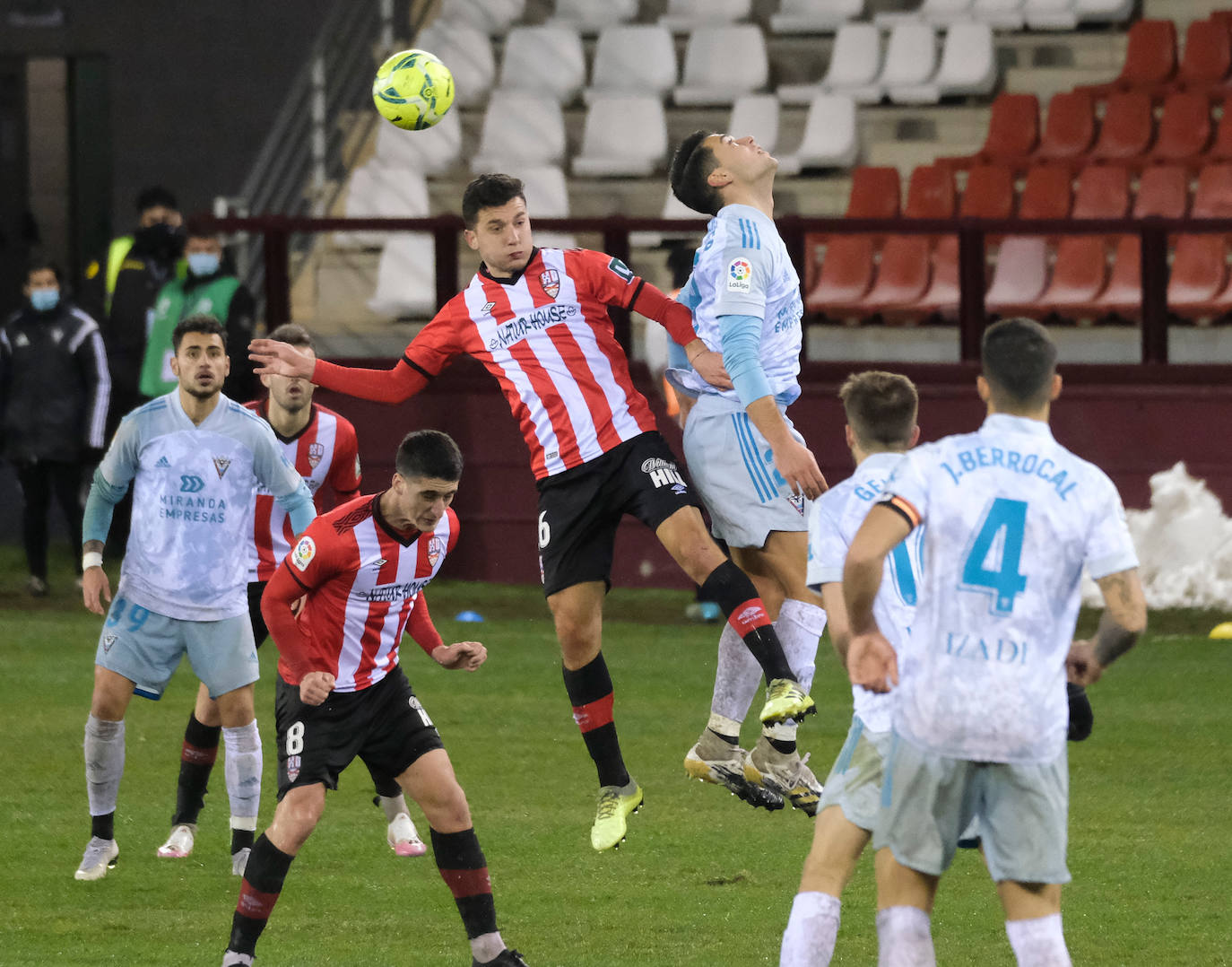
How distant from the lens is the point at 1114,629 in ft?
14.3

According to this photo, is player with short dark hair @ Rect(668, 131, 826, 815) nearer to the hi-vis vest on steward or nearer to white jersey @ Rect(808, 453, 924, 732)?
white jersey @ Rect(808, 453, 924, 732)

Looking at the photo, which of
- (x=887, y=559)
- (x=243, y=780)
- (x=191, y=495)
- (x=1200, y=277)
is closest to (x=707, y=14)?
(x=1200, y=277)

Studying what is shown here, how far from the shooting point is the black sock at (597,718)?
6.52 meters

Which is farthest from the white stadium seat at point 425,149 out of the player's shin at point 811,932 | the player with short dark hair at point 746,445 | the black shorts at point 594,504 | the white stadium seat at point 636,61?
the player's shin at point 811,932

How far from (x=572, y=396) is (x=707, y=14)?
37.6 feet

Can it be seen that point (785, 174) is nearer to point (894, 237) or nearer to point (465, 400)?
point (894, 237)

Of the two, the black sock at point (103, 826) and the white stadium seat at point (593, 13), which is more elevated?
the white stadium seat at point (593, 13)

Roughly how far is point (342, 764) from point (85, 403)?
7660 mm

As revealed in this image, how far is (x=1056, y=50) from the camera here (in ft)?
53.2

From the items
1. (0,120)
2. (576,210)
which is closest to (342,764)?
(576,210)

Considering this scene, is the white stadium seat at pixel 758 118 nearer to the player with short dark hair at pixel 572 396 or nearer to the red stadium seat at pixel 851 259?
the red stadium seat at pixel 851 259

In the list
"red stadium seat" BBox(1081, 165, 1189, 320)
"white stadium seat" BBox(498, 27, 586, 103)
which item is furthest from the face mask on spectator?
"red stadium seat" BBox(1081, 165, 1189, 320)

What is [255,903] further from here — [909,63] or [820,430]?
[909,63]

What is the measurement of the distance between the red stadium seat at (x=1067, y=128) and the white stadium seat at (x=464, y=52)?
4.70 m
